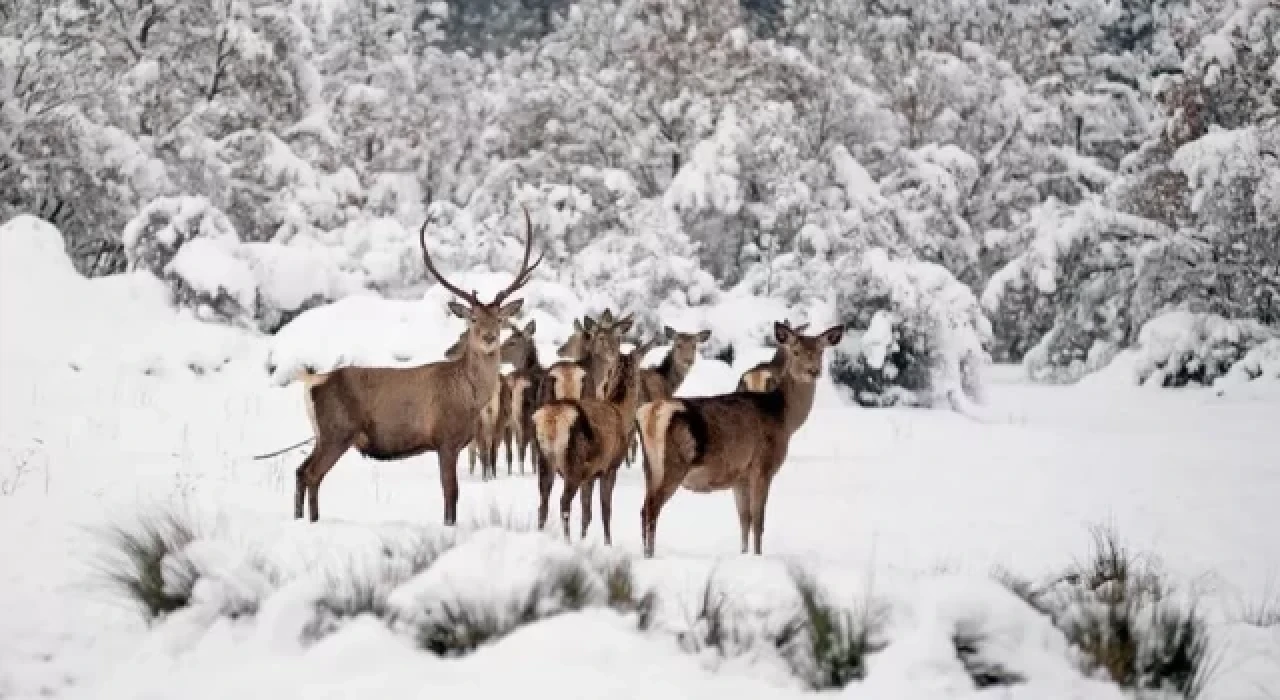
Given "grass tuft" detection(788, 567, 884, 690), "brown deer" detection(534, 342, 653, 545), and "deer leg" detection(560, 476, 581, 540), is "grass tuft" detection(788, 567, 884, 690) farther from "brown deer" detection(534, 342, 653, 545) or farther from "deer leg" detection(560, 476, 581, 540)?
"deer leg" detection(560, 476, 581, 540)

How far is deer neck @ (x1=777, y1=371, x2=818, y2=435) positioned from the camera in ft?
31.3

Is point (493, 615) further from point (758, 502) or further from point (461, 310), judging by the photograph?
point (461, 310)

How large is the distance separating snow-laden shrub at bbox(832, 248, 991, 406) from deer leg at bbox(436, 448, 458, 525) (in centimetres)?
1256

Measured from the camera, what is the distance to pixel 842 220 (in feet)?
87.4

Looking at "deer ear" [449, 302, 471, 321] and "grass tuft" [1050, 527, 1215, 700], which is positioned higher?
"deer ear" [449, 302, 471, 321]

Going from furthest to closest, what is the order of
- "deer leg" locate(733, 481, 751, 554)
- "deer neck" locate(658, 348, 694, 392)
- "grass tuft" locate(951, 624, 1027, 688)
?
"deer neck" locate(658, 348, 694, 392)
"deer leg" locate(733, 481, 751, 554)
"grass tuft" locate(951, 624, 1027, 688)

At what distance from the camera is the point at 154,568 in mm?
6219

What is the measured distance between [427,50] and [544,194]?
15.9 metres

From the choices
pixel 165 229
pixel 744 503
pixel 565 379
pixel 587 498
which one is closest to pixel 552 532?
pixel 587 498

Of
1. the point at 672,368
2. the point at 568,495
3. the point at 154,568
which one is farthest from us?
the point at 672,368

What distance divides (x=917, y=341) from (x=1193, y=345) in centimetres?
517

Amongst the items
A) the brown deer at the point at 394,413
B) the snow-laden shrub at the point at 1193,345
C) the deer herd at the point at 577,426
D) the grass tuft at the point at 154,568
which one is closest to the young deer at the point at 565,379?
the deer herd at the point at 577,426

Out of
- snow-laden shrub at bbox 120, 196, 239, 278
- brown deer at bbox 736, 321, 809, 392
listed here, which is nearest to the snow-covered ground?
brown deer at bbox 736, 321, 809, 392

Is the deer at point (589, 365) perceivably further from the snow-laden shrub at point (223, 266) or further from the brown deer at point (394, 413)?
the snow-laden shrub at point (223, 266)
